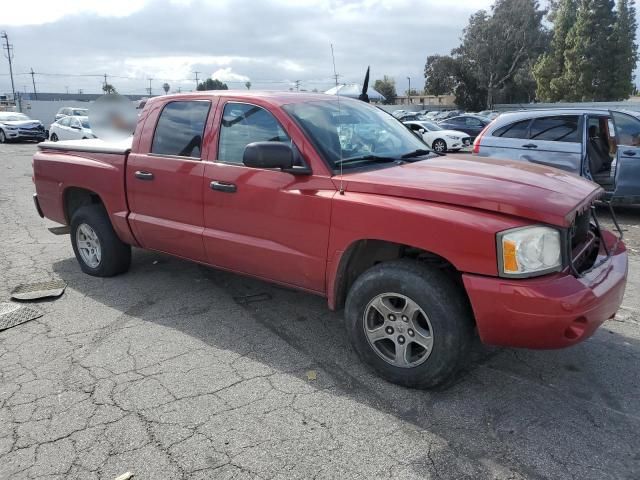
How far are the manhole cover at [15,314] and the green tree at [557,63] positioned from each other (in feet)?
143

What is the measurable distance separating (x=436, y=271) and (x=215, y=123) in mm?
2178

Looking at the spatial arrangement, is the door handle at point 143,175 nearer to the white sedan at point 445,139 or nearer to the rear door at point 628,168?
the rear door at point 628,168

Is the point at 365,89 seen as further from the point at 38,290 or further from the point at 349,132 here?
the point at 38,290

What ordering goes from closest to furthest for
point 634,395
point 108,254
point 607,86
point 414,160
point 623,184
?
point 634,395 → point 414,160 → point 108,254 → point 623,184 → point 607,86

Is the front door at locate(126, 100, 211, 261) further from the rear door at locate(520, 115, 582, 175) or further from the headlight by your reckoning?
the rear door at locate(520, 115, 582, 175)

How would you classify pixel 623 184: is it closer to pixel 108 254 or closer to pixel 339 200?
pixel 339 200

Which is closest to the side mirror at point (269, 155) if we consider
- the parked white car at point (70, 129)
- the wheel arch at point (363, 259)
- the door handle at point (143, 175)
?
the wheel arch at point (363, 259)

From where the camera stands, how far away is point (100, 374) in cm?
349

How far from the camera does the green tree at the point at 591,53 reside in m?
38.2

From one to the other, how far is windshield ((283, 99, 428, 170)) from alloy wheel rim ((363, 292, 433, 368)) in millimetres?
985

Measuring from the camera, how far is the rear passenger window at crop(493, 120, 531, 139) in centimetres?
846

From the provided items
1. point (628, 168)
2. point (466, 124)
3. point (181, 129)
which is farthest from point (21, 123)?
point (628, 168)

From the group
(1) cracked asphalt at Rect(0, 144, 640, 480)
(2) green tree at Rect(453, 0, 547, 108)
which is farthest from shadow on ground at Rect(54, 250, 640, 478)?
(2) green tree at Rect(453, 0, 547, 108)

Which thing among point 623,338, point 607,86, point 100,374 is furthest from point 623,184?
point 607,86
